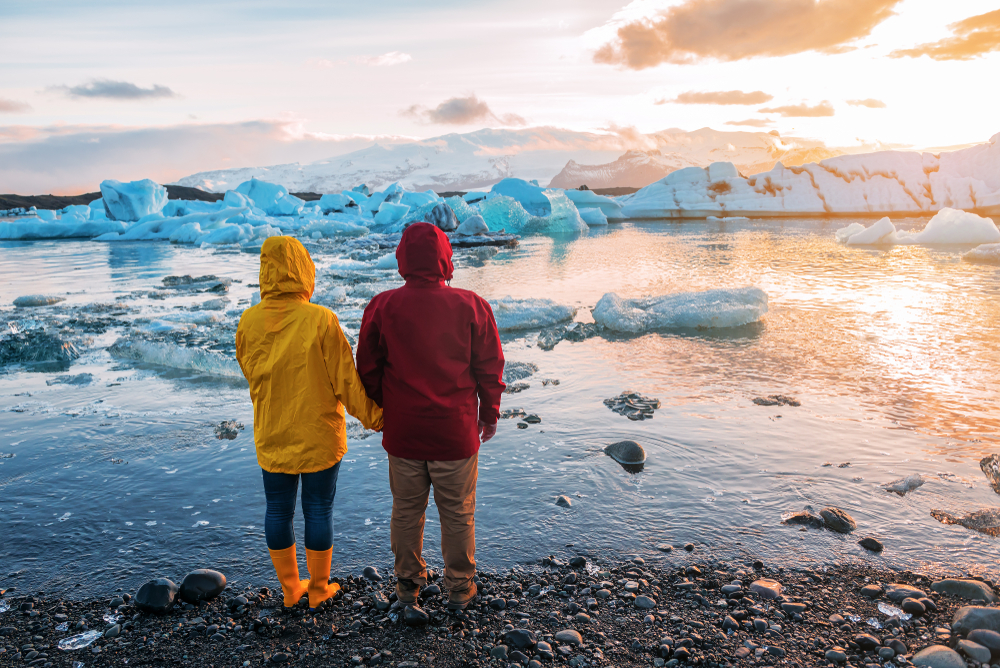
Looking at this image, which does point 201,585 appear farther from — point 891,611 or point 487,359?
point 891,611

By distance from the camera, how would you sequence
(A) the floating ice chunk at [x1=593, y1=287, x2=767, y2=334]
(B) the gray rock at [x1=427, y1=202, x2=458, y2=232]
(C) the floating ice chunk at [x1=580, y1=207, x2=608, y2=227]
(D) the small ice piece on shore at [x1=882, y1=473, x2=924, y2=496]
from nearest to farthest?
(D) the small ice piece on shore at [x1=882, y1=473, x2=924, y2=496]
(A) the floating ice chunk at [x1=593, y1=287, x2=767, y2=334]
(B) the gray rock at [x1=427, y1=202, x2=458, y2=232]
(C) the floating ice chunk at [x1=580, y1=207, x2=608, y2=227]

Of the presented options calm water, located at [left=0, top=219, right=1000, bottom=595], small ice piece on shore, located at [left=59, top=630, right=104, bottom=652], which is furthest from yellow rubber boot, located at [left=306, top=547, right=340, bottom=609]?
small ice piece on shore, located at [left=59, top=630, right=104, bottom=652]

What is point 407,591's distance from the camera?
7.43 ft

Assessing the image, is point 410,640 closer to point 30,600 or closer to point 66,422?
point 30,600

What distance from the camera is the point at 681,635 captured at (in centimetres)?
208

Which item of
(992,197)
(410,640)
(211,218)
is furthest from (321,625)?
(992,197)

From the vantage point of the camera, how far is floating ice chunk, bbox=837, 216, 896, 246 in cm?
1822

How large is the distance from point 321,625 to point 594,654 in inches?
39.2

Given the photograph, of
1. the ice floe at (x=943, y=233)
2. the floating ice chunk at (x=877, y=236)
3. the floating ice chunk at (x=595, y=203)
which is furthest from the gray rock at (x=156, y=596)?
the floating ice chunk at (x=595, y=203)

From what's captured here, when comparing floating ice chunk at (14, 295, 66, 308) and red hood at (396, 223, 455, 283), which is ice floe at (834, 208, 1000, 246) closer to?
red hood at (396, 223, 455, 283)

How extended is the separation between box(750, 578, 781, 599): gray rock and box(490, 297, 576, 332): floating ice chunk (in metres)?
5.23

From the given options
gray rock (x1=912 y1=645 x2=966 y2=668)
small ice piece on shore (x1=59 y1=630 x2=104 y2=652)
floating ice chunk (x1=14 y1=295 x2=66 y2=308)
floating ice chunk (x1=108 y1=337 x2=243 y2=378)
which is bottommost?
gray rock (x1=912 y1=645 x2=966 y2=668)

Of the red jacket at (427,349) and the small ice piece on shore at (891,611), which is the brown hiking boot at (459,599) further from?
the small ice piece on shore at (891,611)

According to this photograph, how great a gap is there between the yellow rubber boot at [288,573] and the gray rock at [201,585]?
307mm
